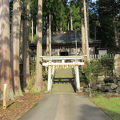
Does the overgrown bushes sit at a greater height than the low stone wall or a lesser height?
greater

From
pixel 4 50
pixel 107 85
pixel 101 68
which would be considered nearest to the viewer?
pixel 4 50

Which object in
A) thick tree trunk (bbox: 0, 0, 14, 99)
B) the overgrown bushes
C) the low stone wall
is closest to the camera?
thick tree trunk (bbox: 0, 0, 14, 99)

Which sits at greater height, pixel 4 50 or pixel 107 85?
pixel 4 50

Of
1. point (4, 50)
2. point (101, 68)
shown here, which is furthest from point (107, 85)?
point (4, 50)

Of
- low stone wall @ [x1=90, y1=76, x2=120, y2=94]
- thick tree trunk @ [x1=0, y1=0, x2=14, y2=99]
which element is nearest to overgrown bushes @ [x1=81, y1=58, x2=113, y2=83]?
low stone wall @ [x1=90, y1=76, x2=120, y2=94]

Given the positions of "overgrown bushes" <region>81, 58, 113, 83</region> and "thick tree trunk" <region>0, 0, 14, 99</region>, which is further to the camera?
"overgrown bushes" <region>81, 58, 113, 83</region>

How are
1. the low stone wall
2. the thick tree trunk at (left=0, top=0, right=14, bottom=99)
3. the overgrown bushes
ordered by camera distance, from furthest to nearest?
the overgrown bushes, the low stone wall, the thick tree trunk at (left=0, top=0, right=14, bottom=99)

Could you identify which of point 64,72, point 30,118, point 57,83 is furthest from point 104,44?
point 30,118

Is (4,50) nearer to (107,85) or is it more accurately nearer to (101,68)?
(107,85)

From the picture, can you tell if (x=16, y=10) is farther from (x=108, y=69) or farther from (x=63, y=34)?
(x=63, y=34)

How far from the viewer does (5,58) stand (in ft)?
26.7

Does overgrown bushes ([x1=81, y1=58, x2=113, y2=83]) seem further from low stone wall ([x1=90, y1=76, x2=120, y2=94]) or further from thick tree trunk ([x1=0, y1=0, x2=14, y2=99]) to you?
thick tree trunk ([x1=0, y1=0, x2=14, y2=99])

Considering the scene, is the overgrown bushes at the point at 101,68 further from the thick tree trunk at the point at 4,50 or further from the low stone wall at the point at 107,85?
the thick tree trunk at the point at 4,50

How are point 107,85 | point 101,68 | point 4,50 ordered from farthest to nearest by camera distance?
point 101,68 < point 107,85 < point 4,50
